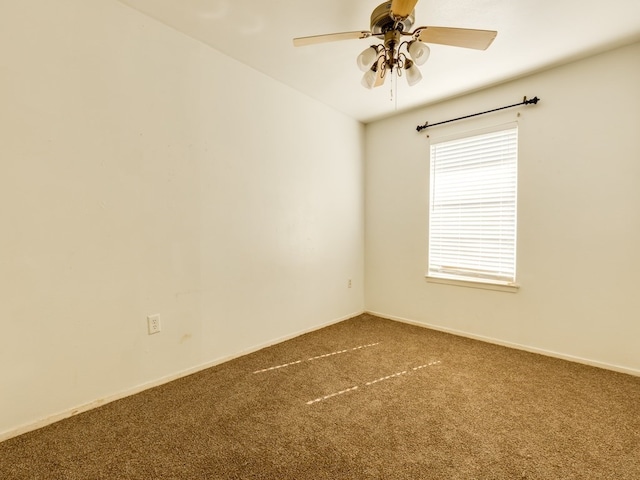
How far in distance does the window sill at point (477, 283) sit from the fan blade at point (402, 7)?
2.45m

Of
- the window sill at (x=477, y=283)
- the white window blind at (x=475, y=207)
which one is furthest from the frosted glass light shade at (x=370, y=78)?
the window sill at (x=477, y=283)

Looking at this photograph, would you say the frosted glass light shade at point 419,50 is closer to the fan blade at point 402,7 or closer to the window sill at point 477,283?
the fan blade at point 402,7

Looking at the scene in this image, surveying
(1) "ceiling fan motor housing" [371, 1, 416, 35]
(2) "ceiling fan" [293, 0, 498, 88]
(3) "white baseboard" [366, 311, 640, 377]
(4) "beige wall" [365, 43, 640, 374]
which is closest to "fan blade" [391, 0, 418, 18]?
(2) "ceiling fan" [293, 0, 498, 88]

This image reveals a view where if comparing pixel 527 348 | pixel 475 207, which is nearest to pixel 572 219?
pixel 475 207

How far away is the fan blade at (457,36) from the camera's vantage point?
4.89ft

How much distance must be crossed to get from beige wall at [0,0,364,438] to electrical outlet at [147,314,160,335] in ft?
0.14

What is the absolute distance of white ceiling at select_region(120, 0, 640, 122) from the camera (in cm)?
187

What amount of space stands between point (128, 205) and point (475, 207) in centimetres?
301

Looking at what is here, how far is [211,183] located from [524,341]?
10.1ft

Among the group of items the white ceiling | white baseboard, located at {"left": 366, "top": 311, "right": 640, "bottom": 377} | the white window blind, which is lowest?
white baseboard, located at {"left": 366, "top": 311, "right": 640, "bottom": 377}

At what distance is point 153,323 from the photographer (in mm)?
2086

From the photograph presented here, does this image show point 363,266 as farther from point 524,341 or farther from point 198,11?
point 198,11

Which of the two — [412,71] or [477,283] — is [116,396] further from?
[477,283]

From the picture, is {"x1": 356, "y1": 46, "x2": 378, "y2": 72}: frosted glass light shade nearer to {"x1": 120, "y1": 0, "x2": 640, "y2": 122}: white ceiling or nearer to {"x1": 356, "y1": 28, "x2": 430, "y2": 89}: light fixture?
{"x1": 356, "y1": 28, "x2": 430, "y2": 89}: light fixture
